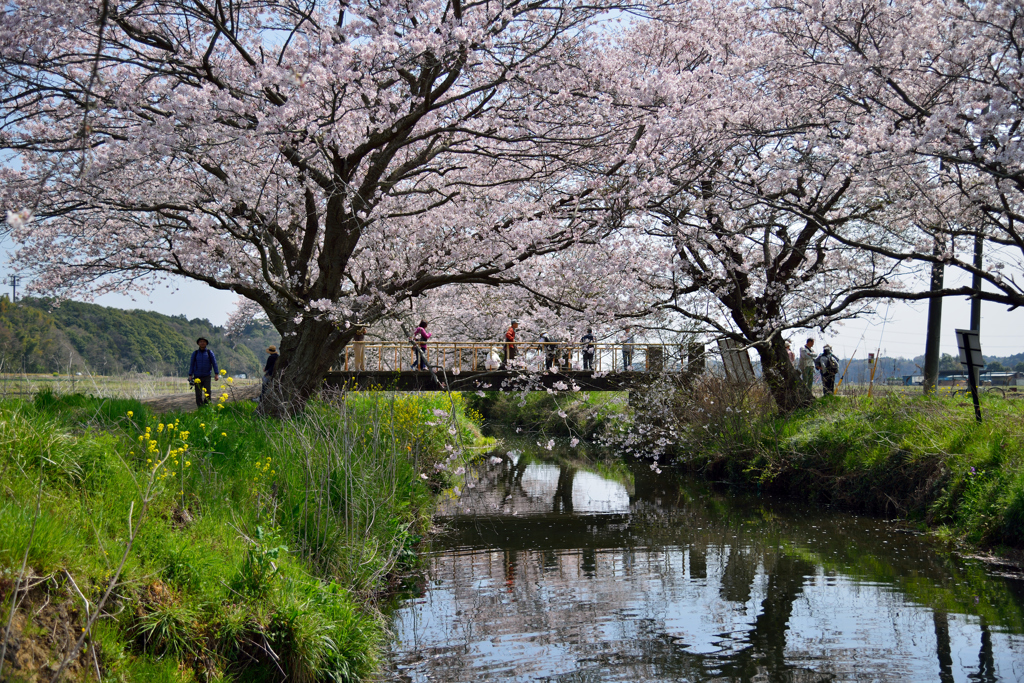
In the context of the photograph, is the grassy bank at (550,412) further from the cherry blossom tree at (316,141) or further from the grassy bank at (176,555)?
the grassy bank at (176,555)

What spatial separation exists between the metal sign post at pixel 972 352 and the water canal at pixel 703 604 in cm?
203

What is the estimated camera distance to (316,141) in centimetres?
834

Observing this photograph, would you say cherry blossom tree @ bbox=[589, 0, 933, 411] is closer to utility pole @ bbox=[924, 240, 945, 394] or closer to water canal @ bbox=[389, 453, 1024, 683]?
utility pole @ bbox=[924, 240, 945, 394]

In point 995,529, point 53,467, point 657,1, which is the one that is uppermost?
point 657,1

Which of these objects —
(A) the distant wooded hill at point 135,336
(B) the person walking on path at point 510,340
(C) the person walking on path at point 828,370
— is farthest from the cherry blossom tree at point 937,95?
(A) the distant wooded hill at point 135,336

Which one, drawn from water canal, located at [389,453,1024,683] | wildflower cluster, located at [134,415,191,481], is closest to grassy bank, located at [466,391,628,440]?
water canal, located at [389,453,1024,683]

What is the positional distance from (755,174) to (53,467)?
11079 millimetres

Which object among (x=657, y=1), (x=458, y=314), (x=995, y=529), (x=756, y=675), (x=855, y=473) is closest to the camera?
(x=756, y=675)

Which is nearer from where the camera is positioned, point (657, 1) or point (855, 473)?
point (657, 1)

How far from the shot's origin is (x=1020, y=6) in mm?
7355

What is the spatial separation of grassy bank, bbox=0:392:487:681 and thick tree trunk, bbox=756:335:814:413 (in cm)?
943

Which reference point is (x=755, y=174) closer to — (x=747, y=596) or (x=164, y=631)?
(x=747, y=596)

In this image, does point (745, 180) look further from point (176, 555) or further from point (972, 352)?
point (176, 555)

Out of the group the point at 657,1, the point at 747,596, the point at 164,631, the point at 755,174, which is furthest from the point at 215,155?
the point at 755,174
